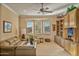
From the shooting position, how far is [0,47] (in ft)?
11.0

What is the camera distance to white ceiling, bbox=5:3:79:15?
10.9 ft

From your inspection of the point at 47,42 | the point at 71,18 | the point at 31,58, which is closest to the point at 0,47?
the point at 31,58

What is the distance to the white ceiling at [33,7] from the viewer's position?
10.9ft

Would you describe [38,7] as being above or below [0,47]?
above

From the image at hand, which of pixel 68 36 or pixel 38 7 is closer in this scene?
pixel 38 7

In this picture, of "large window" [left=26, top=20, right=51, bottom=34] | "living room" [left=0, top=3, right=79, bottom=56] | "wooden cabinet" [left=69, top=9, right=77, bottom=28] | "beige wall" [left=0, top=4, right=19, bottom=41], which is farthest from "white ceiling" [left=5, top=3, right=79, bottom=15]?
"wooden cabinet" [left=69, top=9, right=77, bottom=28]

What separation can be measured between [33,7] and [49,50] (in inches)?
40.7

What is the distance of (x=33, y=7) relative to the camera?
133 inches

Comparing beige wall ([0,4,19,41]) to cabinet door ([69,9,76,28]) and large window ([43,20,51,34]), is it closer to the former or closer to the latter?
large window ([43,20,51,34])

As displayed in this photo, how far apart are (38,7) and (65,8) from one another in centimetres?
60

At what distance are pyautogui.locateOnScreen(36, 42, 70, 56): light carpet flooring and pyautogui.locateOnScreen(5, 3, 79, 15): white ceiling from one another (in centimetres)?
73

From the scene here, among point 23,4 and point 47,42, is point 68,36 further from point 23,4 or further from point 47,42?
point 23,4

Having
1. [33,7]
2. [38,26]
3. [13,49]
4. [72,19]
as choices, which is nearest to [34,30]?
[38,26]

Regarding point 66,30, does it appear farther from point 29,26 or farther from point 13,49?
point 13,49
